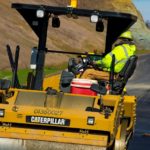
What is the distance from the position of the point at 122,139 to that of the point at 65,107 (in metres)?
1.07

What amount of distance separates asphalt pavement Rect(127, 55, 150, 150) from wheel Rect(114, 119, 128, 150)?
4085 mm

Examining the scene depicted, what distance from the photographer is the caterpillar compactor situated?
10.9 m

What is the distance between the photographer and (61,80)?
41.3 feet

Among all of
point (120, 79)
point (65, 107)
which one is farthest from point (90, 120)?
point (120, 79)

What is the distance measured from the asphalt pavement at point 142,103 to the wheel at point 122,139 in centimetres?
408

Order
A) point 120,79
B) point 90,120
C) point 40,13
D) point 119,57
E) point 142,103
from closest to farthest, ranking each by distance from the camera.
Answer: point 90,120 → point 40,13 → point 120,79 → point 119,57 → point 142,103

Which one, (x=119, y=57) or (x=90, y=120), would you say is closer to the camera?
(x=90, y=120)

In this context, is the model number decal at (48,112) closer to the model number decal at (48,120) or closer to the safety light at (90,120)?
the model number decal at (48,120)

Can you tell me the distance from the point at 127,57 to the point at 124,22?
23.0 inches

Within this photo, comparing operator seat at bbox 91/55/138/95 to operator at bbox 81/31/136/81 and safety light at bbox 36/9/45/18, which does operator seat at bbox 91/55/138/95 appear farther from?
safety light at bbox 36/9/45/18

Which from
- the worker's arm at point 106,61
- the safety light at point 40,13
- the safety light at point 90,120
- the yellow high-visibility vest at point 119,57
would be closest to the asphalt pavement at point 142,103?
the yellow high-visibility vest at point 119,57

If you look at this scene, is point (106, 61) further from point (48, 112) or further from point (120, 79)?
point (48, 112)

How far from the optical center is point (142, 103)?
100 ft

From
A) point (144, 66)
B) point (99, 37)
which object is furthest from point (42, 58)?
point (99, 37)
